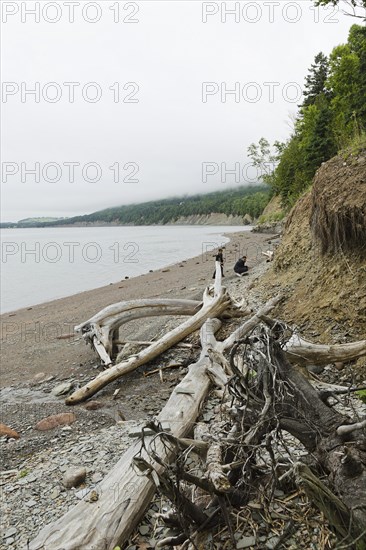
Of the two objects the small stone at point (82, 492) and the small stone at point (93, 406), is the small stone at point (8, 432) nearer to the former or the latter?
the small stone at point (93, 406)

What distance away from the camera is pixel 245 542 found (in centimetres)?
270

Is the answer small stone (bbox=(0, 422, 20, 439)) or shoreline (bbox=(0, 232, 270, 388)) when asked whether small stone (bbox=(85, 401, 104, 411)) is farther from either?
shoreline (bbox=(0, 232, 270, 388))

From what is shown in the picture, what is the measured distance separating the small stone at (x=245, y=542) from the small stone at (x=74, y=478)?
1.99m

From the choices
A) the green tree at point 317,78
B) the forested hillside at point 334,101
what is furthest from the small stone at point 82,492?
the green tree at point 317,78

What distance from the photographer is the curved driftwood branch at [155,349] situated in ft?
22.1

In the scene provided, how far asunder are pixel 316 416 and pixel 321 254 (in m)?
5.41

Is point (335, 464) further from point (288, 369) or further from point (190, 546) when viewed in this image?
point (190, 546)

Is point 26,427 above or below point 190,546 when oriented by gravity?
below

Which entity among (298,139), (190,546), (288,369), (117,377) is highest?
(298,139)

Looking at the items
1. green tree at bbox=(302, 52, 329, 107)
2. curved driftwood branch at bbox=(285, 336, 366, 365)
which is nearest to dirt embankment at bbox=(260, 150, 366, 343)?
curved driftwood branch at bbox=(285, 336, 366, 365)

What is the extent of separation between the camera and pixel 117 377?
7.04 m

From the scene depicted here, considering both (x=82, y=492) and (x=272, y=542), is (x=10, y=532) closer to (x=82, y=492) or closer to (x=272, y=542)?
(x=82, y=492)

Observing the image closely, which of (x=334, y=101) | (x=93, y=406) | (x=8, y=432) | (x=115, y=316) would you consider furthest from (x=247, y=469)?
(x=334, y=101)

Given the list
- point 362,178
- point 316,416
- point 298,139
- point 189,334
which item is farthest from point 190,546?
point 298,139
